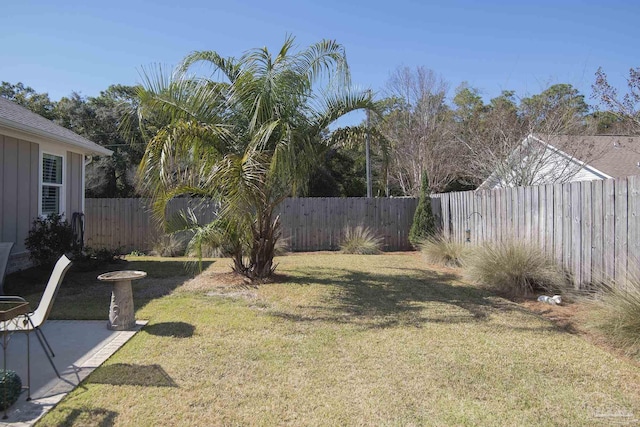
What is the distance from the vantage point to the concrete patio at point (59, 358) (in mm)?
2930

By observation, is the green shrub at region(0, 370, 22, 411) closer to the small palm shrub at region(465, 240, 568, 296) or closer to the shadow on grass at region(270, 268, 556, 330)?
the shadow on grass at region(270, 268, 556, 330)

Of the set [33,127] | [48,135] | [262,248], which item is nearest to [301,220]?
[262,248]

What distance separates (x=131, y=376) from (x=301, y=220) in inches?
422

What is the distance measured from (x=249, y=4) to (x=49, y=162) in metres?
5.80

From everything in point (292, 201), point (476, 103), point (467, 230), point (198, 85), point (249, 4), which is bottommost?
point (467, 230)

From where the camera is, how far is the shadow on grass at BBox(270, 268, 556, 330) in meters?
5.39

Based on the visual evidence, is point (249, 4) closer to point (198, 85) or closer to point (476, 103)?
point (198, 85)

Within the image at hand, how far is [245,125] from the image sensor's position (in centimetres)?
716

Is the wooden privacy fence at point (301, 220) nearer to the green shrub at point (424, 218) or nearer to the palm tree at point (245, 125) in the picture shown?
the green shrub at point (424, 218)

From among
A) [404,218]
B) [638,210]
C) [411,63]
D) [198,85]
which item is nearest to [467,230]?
[404,218]

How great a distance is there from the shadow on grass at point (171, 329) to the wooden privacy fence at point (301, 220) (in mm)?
8585

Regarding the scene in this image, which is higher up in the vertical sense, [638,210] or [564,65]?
[564,65]

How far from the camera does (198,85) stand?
686cm

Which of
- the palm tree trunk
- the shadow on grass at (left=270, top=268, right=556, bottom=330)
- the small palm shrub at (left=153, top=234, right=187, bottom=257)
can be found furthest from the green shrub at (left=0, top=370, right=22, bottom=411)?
the small palm shrub at (left=153, top=234, right=187, bottom=257)
